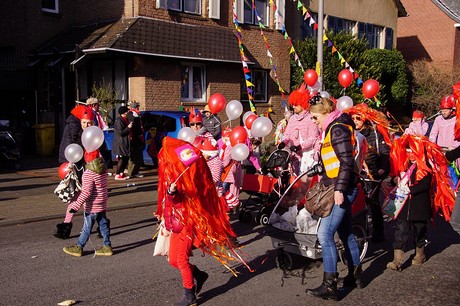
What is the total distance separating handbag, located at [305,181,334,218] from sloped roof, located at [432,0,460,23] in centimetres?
3422

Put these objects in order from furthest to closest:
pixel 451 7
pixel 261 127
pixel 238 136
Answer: pixel 451 7 < pixel 261 127 < pixel 238 136

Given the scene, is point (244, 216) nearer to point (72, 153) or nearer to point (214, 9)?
point (72, 153)

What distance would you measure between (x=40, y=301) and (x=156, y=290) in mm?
1095

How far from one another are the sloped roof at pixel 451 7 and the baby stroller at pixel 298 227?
3310 centimetres

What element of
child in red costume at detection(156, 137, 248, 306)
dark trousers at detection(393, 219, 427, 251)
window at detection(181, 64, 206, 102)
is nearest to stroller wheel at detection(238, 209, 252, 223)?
dark trousers at detection(393, 219, 427, 251)

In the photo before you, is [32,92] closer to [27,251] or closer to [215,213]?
[27,251]

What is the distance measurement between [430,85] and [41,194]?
23.9 meters

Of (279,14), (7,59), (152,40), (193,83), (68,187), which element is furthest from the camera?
(279,14)

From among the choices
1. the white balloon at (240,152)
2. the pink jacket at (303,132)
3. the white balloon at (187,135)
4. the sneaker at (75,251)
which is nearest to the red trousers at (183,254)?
the white balloon at (187,135)

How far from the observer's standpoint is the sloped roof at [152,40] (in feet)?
56.3

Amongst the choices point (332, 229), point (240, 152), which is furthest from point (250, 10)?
point (332, 229)

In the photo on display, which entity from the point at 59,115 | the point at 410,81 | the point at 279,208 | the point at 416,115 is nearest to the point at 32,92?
the point at 59,115

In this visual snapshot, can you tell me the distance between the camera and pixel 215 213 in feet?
16.8

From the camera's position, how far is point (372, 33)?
3009 cm
